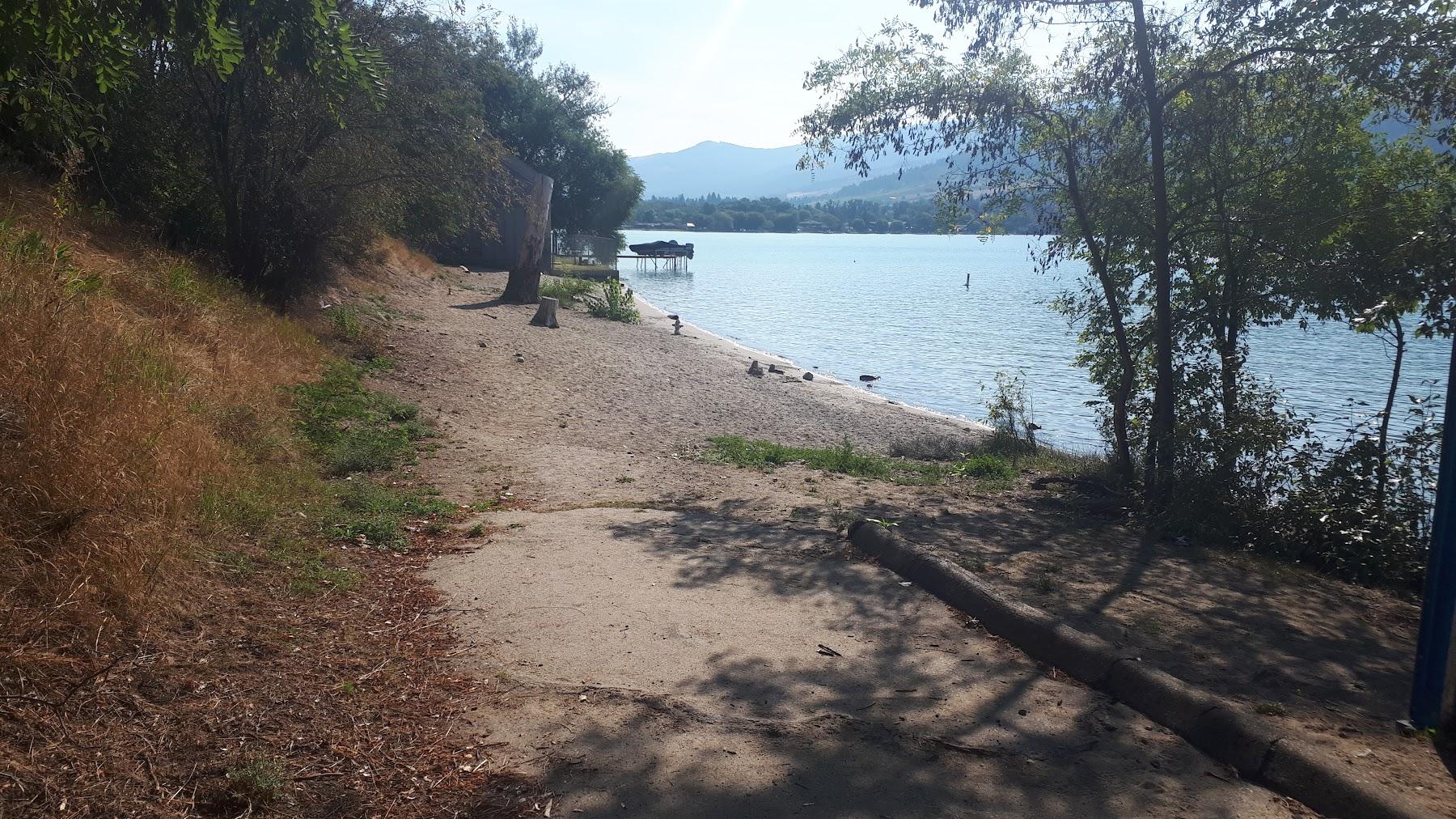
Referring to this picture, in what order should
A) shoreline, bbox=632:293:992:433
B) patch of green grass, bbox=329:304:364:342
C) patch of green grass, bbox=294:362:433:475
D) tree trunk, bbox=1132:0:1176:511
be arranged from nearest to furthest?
1. patch of green grass, bbox=294:362:433:475
2. tree trunk, bbox=1132:0:1176:511
3. patch of green grass, bbox=329:304:364:342
4. shoreline, bbox=632:293:992:433

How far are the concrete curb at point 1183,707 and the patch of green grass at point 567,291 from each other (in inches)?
904

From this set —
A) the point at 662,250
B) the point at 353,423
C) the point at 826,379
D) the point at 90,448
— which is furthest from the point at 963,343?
the point at 662,250

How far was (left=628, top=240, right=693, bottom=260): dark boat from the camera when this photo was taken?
72.8 metres

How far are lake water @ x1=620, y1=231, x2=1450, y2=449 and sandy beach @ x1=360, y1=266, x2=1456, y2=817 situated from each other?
503 centimetres

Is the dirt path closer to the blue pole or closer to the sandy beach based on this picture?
the sandy beach

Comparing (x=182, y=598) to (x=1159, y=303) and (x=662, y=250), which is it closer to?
(x=1159, y=303)

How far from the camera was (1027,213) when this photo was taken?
1281cm

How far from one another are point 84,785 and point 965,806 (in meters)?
2.85

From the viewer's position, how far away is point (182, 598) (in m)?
4.57

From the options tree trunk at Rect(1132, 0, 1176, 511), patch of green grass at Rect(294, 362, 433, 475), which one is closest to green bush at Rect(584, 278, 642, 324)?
patch of green grass at Rect(294, 362, 433, 475)

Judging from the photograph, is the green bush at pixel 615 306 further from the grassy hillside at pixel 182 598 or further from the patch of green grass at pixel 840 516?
the grassy hillside at pixel 182 598

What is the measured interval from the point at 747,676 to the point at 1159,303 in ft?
24.3

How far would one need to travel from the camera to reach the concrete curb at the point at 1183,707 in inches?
142

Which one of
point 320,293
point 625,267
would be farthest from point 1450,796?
point 625,267
